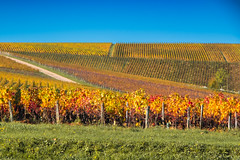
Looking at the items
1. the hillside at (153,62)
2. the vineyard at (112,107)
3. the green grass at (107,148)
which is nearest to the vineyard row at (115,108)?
the vineyard at (112,107)

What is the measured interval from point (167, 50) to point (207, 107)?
102 metres

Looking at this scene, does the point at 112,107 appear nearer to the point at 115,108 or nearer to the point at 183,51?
the point at 115,108

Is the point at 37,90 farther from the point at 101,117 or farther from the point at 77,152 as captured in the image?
the point at 77,152

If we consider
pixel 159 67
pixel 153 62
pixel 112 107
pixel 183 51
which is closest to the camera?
pixel 112 107

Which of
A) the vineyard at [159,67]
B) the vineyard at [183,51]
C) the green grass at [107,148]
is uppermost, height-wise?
the vineyard at [183,51]

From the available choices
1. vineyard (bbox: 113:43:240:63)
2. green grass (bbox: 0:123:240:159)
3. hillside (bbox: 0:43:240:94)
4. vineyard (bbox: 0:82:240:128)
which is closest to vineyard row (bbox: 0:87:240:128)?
vineyard (bbox: 0:82:240:128)

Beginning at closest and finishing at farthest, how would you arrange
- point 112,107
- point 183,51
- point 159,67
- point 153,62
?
1. point 112,107
2. point 159,67
3. point 153,62
4. point 183,51

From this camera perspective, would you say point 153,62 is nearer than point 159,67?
No

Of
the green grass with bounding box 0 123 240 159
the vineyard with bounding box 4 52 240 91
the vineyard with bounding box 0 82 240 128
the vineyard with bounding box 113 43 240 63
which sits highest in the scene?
the vineyard with bounding box 113 43 240 63

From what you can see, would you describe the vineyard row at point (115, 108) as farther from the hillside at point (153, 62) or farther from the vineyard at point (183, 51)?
the vineyard at point (183, 51)

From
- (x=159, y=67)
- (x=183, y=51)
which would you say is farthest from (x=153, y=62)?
(x=183, y=51)

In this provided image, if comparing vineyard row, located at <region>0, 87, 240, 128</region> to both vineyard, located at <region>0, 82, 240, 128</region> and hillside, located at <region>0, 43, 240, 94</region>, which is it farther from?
hillside, located at <region>0, 43, 240, 94</region>

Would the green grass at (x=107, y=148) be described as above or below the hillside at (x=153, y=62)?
below

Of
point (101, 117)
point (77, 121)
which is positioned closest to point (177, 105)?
point (101, 117)
